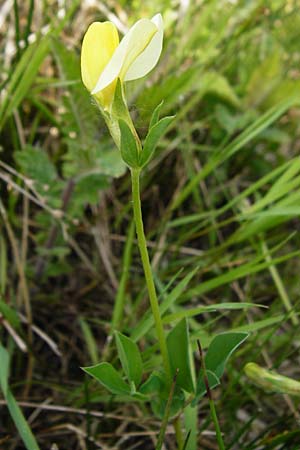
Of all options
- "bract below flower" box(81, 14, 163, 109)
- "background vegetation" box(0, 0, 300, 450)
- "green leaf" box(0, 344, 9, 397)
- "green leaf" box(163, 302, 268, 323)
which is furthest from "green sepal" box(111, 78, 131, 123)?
"green leaf" box(0, 344, 9, 397)

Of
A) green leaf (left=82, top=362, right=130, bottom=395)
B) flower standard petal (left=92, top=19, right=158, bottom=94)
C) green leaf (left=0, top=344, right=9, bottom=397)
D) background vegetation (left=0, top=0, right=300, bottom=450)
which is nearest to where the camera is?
flower standard petal (left=92, top=19, right=158, bottom=94)

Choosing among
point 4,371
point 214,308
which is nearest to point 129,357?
point 214,308

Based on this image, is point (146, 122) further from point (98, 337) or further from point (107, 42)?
point (98, 337)

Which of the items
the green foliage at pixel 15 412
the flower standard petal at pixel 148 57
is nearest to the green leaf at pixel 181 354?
the green foliage at pixel 15 412

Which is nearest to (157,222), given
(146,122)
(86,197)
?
(86,197)

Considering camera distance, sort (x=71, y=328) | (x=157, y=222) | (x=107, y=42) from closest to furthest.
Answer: (x=107, y=42), (x=71, y=328), (x=157, y=222)

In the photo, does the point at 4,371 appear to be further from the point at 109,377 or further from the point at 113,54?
the point at 113,54

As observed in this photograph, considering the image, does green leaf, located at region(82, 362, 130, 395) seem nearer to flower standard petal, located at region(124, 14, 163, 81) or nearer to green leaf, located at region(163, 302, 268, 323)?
green leaf, located at region(163, 302, 268, 323)
